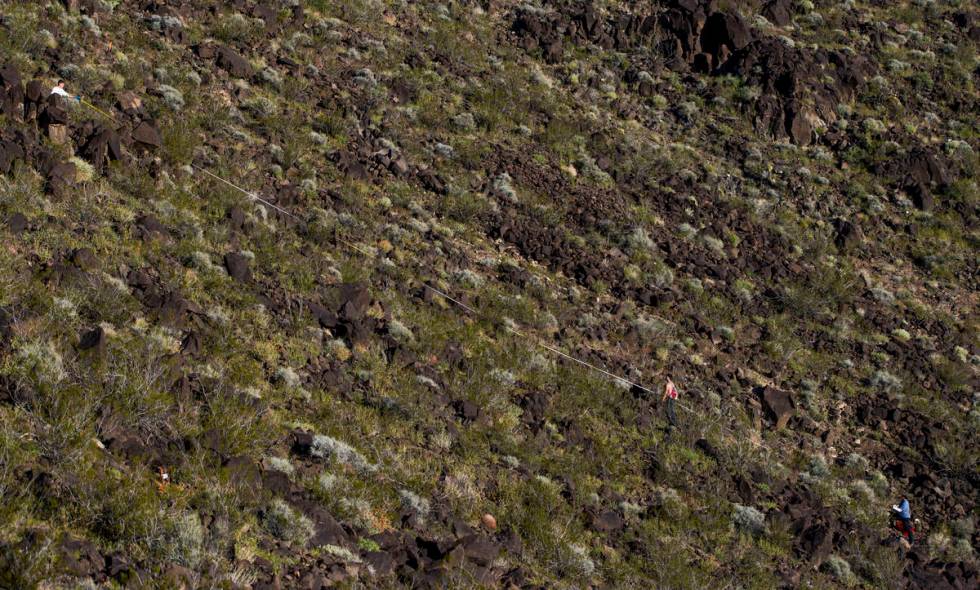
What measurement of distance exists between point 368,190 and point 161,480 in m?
9.20

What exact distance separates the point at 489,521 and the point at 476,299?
17.0 ft

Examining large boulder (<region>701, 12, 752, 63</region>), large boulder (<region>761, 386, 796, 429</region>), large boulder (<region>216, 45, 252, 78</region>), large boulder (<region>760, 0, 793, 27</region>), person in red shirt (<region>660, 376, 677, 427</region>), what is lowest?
large boulder (<region>761, 386, 796, 429</region>)

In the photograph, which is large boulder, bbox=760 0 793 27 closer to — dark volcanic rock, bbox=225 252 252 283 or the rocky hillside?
the rocky hillside

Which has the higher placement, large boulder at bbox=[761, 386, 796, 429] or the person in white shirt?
the person in white shirt

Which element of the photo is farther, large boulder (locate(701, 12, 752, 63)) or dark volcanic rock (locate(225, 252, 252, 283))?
large boulder (locate(701, 12, 752, 63))

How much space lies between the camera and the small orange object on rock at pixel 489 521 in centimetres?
1003

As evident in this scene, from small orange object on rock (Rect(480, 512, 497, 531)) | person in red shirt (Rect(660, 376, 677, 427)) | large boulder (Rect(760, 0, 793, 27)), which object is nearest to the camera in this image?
small orange object on rock (Rect(480, 512, 497, 531))

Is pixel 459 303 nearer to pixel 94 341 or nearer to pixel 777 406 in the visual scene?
pixel 777 406

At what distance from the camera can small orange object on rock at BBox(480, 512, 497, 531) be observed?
10.0 m

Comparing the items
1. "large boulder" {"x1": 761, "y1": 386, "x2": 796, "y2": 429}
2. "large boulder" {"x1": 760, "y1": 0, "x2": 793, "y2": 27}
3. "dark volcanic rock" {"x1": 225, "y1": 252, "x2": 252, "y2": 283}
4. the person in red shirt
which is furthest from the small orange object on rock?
"large boulder" {"x1": 760, "y1": 0, "x2": 793, "y2": 27}

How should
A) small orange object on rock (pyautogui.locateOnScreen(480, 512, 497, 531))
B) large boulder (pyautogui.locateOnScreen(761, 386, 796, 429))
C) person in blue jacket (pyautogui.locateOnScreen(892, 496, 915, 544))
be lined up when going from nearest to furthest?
small orange object on rock (pyautogui.locateOnScreen(480, 512, 497, 531)) < person in blue jacket (pyautogui.locateOnScreen(892, 496, 915, 544)) < large boulder (pyautogui.locateOnScreen(761, 386, 796, 429))

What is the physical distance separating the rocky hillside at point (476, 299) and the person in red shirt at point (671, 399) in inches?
7.9

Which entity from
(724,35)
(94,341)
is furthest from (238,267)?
(724,35)

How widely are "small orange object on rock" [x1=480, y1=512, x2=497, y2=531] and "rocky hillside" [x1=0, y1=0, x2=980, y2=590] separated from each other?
4 centimetres
